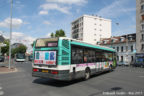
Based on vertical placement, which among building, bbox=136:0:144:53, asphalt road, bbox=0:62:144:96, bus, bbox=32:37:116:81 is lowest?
asphalt road, bbox=0:62:144:96

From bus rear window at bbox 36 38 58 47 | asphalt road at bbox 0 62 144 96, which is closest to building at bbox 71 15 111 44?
asphalt road at bbox 0 62 144 96

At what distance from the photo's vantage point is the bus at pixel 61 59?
830cm

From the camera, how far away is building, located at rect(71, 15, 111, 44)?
68.8 metres

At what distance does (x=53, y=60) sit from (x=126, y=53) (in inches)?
1686

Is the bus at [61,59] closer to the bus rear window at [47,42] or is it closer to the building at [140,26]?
the bus rear window at [47,42]

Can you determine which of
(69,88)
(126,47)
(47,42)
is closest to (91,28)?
(126,47)

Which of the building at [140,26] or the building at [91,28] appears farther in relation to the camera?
the building at [91,28]

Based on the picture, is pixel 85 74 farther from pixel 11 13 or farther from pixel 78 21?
pixel 78 21

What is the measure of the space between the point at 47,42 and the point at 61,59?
5.34ft

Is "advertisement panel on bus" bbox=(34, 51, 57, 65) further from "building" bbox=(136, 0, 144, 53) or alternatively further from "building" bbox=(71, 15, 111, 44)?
"building" bbox=(71, 15, 111, 44)

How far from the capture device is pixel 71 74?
8.84 metres

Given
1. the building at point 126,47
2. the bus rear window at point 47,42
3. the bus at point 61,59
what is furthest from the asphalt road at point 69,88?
the building at point 126,47

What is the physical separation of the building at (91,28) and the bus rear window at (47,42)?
195 feet

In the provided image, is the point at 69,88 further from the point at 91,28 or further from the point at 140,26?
the point at 91,28
